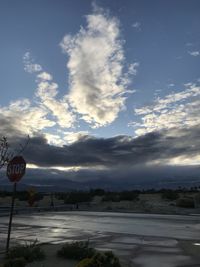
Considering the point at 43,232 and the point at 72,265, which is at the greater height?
the point at 43,232

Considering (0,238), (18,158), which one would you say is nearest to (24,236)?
(0,238)

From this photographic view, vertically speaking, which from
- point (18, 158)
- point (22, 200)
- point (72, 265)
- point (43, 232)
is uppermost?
point (22, 200)

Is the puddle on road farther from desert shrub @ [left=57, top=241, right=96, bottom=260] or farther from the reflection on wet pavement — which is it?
desert shrub @ [left=57, top=241, right=96, bottom=260]

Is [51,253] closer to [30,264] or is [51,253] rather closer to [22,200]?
[30,264]

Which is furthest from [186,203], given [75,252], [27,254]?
[27,254]

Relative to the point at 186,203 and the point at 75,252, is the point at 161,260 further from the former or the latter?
the point at 186,203

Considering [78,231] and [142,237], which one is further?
[78,231]

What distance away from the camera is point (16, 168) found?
42.4 ft

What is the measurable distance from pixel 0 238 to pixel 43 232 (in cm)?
262

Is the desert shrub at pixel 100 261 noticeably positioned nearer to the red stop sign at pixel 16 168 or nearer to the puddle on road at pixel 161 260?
the puddle on road at pixel 161 260

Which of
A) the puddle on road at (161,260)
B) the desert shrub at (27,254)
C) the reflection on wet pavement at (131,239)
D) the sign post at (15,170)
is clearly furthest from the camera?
the sign post at (15,170)

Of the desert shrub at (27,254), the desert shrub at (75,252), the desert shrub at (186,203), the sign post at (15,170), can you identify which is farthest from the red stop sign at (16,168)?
the desert shrub at (186,203)

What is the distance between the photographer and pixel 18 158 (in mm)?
13000

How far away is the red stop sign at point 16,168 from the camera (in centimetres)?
1280
